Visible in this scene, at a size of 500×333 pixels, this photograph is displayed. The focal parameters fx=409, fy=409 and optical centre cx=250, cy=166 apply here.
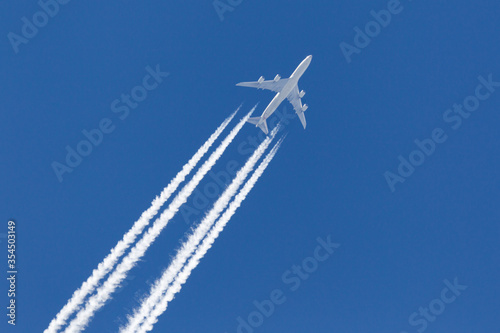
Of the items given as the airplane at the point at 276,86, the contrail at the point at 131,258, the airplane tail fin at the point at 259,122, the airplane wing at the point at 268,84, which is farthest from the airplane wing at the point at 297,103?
the contrail at the point at 131,258

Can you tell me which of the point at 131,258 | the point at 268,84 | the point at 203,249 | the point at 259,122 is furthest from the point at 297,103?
the point at 131,258

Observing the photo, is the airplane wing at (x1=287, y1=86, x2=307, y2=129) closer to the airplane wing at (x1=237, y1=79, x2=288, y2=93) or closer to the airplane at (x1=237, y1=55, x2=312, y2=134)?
the airplane at (x1=237, y1=55, x2=312, y2=134)

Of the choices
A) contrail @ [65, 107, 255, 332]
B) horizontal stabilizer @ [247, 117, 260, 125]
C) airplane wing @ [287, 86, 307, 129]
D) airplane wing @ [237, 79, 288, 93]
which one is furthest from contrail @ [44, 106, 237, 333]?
airplane wing @ [287, 86, 307, 129]

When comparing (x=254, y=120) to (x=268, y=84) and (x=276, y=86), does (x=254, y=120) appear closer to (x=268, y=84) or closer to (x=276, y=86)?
(x=268, y=84)

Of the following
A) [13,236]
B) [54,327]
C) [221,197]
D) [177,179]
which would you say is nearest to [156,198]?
[177,179]

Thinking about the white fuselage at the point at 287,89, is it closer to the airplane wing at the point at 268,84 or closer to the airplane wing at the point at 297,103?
the airplane wing at the point at 268,84

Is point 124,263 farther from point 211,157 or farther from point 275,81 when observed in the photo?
point 275,81
